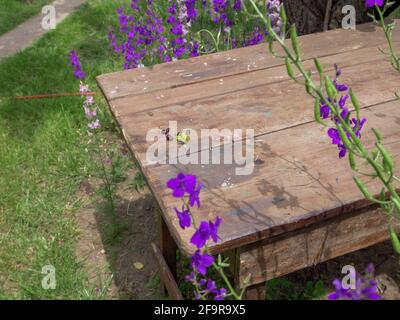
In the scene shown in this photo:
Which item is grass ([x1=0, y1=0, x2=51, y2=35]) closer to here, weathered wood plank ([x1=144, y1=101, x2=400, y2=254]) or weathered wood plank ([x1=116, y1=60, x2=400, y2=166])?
weathered wood plank ([x1=116, y1=60, x2=400, y2=166])

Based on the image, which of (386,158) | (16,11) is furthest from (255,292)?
(16,11)

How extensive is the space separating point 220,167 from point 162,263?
26.6 inches

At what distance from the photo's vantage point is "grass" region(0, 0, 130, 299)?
251 centimetres

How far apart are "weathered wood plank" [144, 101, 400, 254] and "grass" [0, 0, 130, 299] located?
1.10 meters

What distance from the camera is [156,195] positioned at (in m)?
1.54

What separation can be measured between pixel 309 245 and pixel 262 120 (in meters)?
0.50

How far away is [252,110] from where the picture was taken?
1940 mm

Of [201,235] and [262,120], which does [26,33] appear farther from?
[201,235]

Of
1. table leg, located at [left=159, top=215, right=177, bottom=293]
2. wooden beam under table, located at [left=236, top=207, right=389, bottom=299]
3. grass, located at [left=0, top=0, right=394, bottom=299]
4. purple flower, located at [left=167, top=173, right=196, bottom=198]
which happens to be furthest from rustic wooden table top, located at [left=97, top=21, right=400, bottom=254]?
grass, located at [left=0, top=0, right=394, bottom=299]

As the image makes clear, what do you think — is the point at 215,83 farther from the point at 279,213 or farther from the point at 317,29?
the point at 317,29

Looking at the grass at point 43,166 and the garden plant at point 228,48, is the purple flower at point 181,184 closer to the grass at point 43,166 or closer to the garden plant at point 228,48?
the garden plant at point 228,48

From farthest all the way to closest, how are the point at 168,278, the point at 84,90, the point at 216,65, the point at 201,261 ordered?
1. the point at 84,90
2. the point at 216,65
3. the point at 168,278
4. the point at 201,261

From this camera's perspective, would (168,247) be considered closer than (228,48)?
Yes

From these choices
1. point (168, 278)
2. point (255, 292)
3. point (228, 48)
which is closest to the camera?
point (255, 292)
